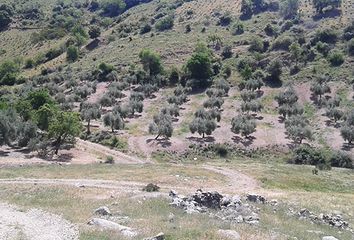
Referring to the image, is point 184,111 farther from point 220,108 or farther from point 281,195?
point 281,195

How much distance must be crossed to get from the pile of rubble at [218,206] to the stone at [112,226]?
7067 millimetres

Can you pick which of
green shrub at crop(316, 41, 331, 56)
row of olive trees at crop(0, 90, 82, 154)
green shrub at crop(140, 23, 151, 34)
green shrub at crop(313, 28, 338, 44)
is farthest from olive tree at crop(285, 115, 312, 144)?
green shrub at crop(140, 23, 151, 34)

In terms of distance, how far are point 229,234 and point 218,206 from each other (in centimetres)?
950

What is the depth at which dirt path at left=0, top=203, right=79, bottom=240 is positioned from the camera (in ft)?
87.4

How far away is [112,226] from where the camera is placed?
28125 millimetres

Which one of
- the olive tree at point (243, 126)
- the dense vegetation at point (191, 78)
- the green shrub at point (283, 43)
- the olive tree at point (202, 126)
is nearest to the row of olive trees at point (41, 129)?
the dense vegetation at point (191, 78)

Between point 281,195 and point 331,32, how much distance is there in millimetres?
98989

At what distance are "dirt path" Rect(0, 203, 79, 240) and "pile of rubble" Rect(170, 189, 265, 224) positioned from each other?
923 cm

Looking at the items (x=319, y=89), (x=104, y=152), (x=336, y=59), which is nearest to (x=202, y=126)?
(x=104, y=152)

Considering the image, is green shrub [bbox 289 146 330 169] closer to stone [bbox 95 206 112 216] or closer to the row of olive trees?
the row of olive trees

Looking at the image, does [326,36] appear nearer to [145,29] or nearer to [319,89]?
[319,89]

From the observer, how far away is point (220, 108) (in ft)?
349

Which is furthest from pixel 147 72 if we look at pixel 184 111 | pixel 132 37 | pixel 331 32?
pixel 331 32

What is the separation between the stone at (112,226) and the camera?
86.7 feet
